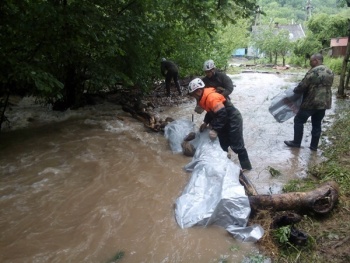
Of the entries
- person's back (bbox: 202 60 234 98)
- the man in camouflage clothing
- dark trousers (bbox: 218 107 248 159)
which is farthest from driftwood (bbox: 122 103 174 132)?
the man in camouflage clothing

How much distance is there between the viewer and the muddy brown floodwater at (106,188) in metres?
3.08

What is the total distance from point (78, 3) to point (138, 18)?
1.86 meters

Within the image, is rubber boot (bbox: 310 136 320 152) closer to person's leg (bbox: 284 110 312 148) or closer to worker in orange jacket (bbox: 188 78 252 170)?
person's leg (bbox: 284 110 312 148)

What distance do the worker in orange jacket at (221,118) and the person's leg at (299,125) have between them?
1543 millimetres

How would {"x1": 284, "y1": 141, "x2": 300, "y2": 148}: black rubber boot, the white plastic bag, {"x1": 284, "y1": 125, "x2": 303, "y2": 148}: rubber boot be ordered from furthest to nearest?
{"x1": 284, "y1": 141, "x2": 300, "y2": 148}: black rubber boot → {"x1": 284, "y1": 125, "x2": 303, "y2": 148}: rubber boot → the white plastic bag

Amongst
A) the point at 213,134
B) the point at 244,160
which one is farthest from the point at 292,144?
the point at 213,134

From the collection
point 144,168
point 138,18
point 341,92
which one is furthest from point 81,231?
point 341,92

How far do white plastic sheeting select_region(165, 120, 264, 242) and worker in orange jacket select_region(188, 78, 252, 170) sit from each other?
0.42 metres

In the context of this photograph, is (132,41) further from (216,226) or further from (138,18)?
(216,226)

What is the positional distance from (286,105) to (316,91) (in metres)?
0.60

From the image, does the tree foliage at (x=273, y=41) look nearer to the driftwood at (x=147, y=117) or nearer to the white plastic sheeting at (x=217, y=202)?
the driftwood at (x=147, y=117)

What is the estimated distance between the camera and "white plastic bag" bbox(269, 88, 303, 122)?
18.5ft

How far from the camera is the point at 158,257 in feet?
9.75

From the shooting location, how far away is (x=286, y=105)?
5.73 metres
